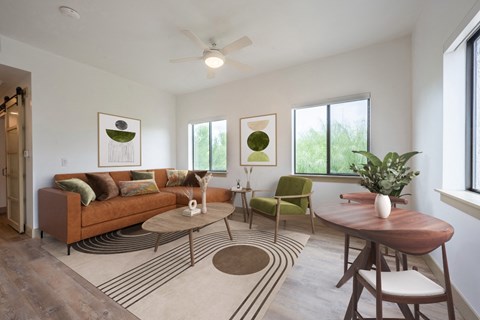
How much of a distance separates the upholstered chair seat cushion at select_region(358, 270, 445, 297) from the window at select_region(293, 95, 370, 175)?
84.1 inches

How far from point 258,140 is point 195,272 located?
2652 millimetres

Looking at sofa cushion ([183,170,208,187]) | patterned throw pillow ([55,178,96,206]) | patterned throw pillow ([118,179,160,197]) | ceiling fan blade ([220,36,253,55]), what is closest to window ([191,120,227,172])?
sofa cushion ([183,170,208,187])

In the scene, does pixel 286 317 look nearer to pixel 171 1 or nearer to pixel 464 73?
pixel 464 73

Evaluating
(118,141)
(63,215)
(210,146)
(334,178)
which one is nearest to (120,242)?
(63,215)

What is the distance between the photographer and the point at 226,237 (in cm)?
279

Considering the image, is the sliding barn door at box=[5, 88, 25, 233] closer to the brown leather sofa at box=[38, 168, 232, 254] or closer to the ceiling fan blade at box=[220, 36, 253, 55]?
the brown leather sofa at box=[38, 168, 232, 254]

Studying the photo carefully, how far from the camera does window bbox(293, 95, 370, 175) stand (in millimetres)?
3061

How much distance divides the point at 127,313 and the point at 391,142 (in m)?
3.60

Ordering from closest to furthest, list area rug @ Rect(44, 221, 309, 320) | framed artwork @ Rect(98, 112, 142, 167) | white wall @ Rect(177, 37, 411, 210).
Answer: area rug @ Rect(44, 221, 309, 320) < white wall @ Rect(177, 37, 411, 210) < framed artwork @ Rect(98, 112, 142, 167)

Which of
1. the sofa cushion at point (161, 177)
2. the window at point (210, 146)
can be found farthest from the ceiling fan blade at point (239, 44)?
the sofa cushion at point (161, 177)

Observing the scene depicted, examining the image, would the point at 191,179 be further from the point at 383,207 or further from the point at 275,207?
the point at 383,207

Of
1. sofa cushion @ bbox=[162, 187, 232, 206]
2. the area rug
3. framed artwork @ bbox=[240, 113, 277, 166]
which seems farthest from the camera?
framed artwork @ bbox=[240, 113, 277, 166]

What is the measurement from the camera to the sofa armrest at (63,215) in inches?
90.7

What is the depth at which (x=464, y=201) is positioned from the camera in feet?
4.34
